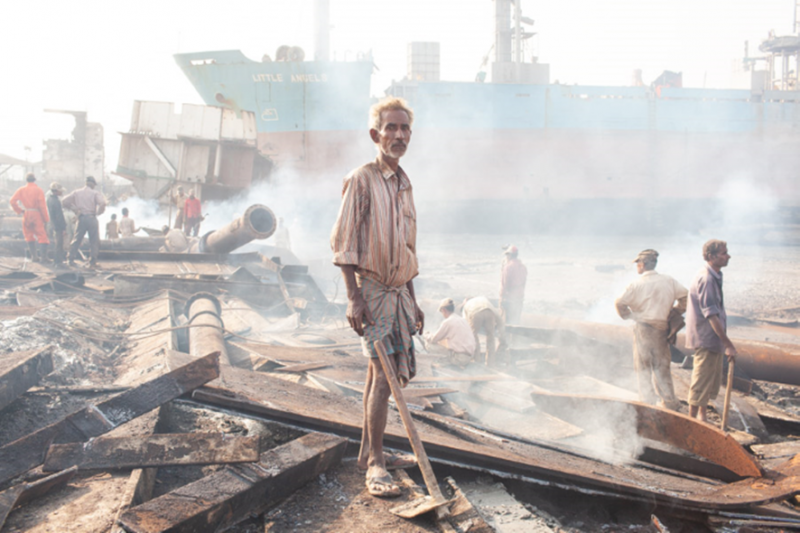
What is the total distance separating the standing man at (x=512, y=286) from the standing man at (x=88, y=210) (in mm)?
6986

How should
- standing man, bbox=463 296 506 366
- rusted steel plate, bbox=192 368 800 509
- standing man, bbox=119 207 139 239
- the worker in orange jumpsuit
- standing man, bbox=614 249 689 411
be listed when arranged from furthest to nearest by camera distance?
standing man, bbox=119 207 139 239 → the worker in orange jumpsuit → standing man, bbox=463 296 506 366 → standing man, bbox=614 249 689 411 → rusted steel plate, bbox=192 368 800 509

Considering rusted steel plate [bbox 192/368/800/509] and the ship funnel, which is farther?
the ship funnel

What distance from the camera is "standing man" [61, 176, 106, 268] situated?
904 centimetres

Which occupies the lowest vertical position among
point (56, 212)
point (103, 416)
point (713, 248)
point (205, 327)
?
point (103, 416)

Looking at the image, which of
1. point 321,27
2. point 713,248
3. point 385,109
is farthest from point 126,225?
point 321,27

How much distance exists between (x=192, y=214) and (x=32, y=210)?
3958mm

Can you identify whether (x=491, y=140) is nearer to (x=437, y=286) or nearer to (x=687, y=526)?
(x=437, y=286)

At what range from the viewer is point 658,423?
147 inches

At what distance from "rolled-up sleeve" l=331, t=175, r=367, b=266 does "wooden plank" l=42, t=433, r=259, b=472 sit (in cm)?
89

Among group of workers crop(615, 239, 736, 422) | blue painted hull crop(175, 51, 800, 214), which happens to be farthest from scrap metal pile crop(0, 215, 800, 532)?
blue painted hull crop(175, 51, 800, 214)

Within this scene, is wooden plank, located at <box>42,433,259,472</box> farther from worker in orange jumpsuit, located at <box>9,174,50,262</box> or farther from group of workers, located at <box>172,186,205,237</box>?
group of workers, located at <box>172,186,205,237</box>

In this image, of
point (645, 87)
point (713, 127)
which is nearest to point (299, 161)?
point (645, 87)

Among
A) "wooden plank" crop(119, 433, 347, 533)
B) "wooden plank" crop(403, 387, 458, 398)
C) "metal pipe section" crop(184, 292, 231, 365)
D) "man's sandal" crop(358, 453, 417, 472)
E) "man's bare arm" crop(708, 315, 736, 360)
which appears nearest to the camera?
"wooden plank" crop(119, 433, 347, 533)

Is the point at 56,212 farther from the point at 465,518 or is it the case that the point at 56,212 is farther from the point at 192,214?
the point at 465,518
